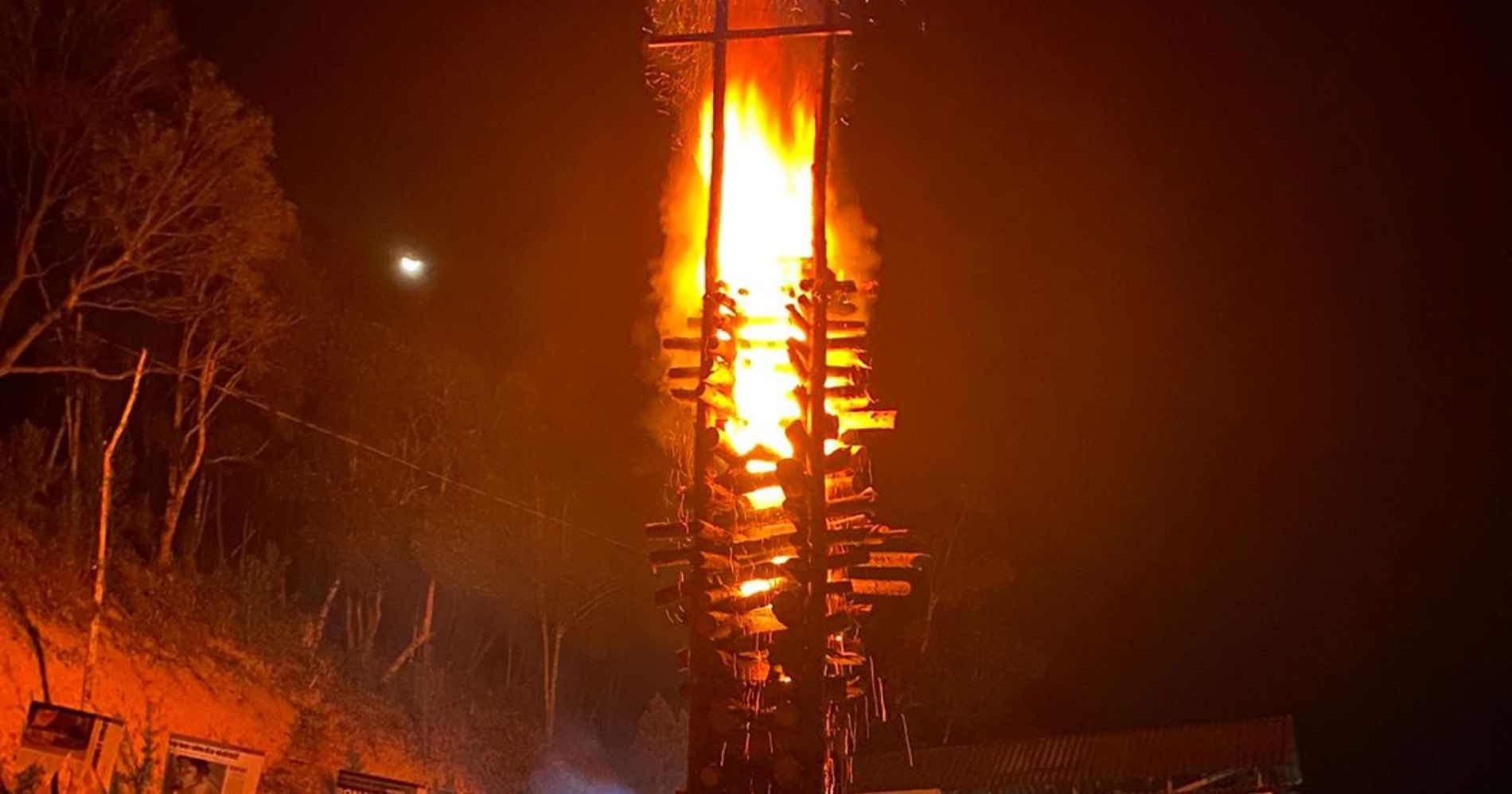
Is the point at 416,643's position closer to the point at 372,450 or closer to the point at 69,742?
the point at 372,450

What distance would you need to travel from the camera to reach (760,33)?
345 inches

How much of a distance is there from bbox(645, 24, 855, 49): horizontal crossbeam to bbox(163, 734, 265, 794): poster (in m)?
8.49

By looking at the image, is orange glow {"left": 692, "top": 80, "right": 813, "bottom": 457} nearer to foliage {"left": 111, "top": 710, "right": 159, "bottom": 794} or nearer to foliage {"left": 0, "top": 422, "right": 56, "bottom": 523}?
foliage {"left": 111, "top": 710, "right": 159, "bottom": 794}

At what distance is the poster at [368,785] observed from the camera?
1406cm

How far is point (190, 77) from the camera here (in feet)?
57.9

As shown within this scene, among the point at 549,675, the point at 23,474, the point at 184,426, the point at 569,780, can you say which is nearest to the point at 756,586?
the point at 23,474

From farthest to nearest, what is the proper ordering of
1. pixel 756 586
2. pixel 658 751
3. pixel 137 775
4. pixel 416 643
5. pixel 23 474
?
pixel 658 751 → pixel 416 643 → pixel 23 474 → pixel 137 775 → pixel 756 586

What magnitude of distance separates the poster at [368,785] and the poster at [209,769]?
0.91m

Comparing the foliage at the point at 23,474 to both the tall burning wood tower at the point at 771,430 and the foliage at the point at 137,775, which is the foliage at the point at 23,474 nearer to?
the foliage at the point at 137,775

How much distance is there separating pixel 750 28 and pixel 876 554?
11.7 ft

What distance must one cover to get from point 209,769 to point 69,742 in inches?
51.3

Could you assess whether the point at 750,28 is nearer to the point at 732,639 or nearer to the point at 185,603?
the point at 732,639

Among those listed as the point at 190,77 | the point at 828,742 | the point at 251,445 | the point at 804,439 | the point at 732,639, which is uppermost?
the point at 190,77

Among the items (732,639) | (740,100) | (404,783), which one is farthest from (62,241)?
(732,639)
